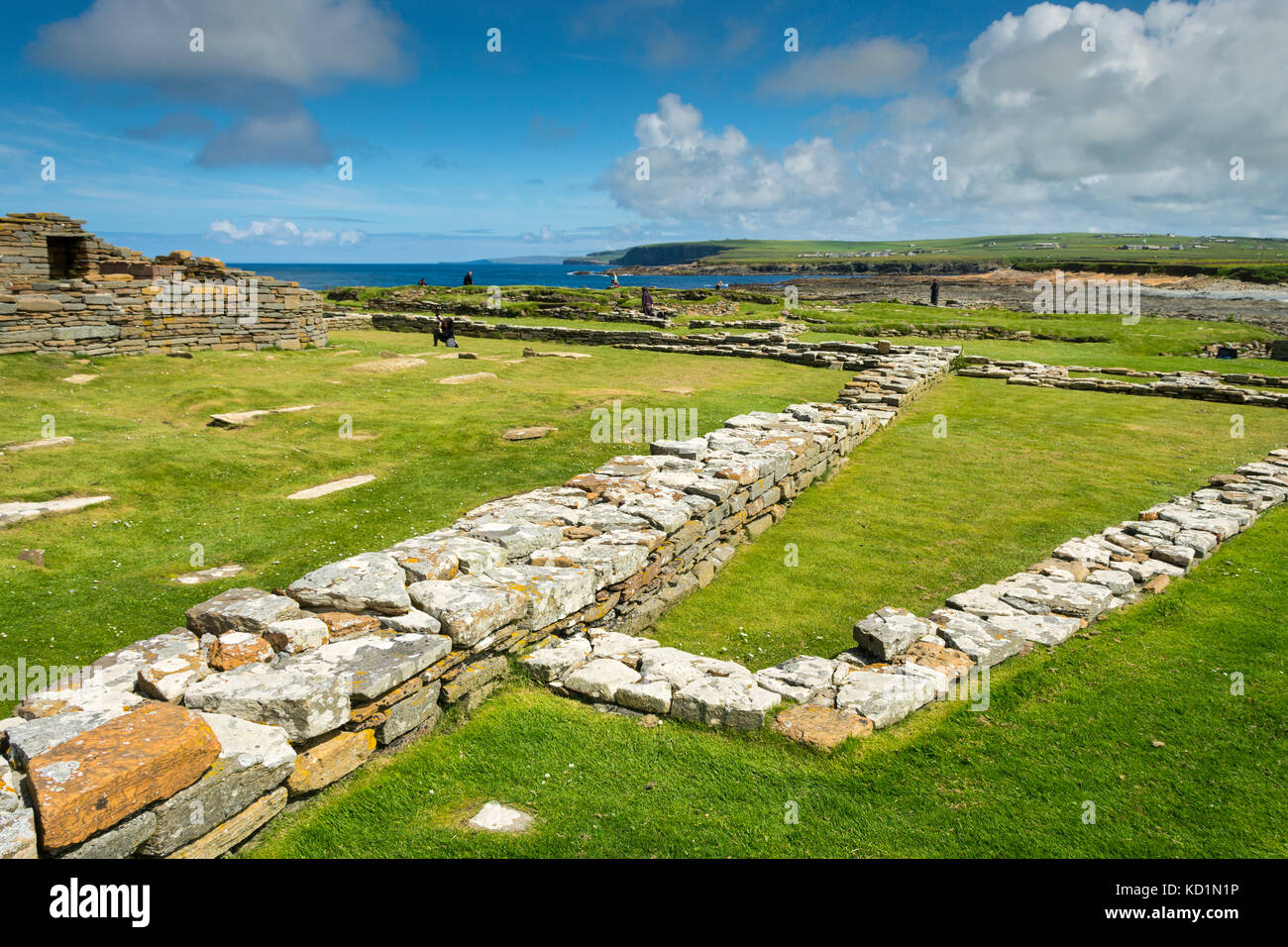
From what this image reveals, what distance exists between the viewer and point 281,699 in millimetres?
4293

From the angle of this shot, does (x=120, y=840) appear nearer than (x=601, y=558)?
Yes

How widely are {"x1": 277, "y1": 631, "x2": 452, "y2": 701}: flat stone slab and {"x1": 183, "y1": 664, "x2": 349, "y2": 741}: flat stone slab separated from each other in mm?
107

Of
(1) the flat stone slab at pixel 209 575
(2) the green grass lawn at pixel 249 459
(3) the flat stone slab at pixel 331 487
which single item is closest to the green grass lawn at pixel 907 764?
(2) the green grass lawn at pixel 249 459

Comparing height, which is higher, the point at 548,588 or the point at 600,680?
the point at 548,588

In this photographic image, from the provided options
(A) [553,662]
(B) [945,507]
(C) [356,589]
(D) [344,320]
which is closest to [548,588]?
(A) [553,662]

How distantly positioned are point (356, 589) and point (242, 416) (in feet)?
32.4

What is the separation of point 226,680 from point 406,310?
120 feet

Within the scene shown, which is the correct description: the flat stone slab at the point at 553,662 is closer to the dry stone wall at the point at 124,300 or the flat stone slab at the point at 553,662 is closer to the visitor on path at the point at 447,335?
the dry stone wall at the point at 124,300

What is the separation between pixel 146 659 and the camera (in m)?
4.93

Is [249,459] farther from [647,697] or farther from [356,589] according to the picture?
[647,697]

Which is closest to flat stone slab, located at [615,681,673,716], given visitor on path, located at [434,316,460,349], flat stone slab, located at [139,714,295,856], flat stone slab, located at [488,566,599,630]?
flat stone slab, located at [488,566,599,630]

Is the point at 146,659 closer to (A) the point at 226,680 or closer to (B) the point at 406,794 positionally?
(A) the point at 226,680

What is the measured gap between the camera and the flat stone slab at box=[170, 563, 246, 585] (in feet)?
24.3

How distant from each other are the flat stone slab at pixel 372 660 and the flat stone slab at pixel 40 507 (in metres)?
5.91
